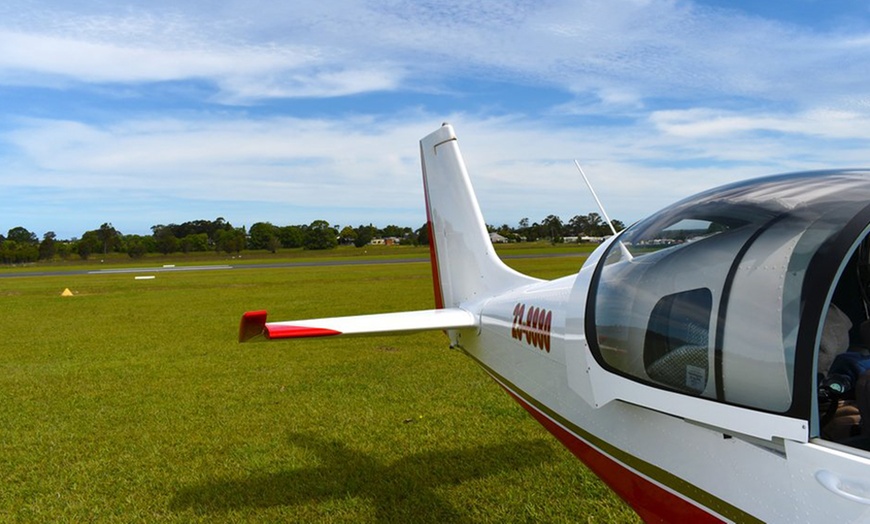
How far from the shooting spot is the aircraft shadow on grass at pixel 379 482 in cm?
444

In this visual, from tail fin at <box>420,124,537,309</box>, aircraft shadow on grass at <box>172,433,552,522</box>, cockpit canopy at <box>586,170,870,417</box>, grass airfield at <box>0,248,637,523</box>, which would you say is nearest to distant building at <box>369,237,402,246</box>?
grass airfield at <box>0,248,637,523</box>

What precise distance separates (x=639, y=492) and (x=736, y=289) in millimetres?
1065

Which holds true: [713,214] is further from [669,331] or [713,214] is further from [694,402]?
[694,402]

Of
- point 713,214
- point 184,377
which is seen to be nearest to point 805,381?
point 713,214

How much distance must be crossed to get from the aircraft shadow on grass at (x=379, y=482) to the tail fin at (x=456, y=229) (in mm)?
1395

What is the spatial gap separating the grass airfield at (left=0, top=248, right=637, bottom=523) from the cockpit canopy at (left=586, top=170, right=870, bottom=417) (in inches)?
91.5

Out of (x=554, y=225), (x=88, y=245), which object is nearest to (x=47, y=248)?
(x=88, y=245)

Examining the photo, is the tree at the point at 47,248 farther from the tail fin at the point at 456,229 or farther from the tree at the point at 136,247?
the tail fin at the point at 456,229

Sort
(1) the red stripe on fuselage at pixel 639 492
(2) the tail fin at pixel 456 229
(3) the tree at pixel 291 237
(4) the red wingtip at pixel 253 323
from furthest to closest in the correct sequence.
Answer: (3) the tree at pixel 291 237, (2) the tail fin at pixel 456 229, (4) the red wingtip at pixel 253 323, (1) the red stripe on fuselage at pixel 639 492

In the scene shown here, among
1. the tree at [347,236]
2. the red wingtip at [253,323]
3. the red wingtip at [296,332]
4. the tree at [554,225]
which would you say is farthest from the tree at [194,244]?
the red wingtip at [253,323]

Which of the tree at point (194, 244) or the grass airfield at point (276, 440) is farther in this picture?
the tree at point (194, 244)

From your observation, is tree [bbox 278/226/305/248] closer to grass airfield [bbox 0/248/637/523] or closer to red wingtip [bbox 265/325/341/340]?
grass airfield [bbox 0/248/637/523]

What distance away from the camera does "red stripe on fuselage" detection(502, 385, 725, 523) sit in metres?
2.26

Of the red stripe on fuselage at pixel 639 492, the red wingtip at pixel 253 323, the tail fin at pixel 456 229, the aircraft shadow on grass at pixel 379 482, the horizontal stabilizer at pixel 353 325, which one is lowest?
the aircraft shadow on grass at pixel 379 482
